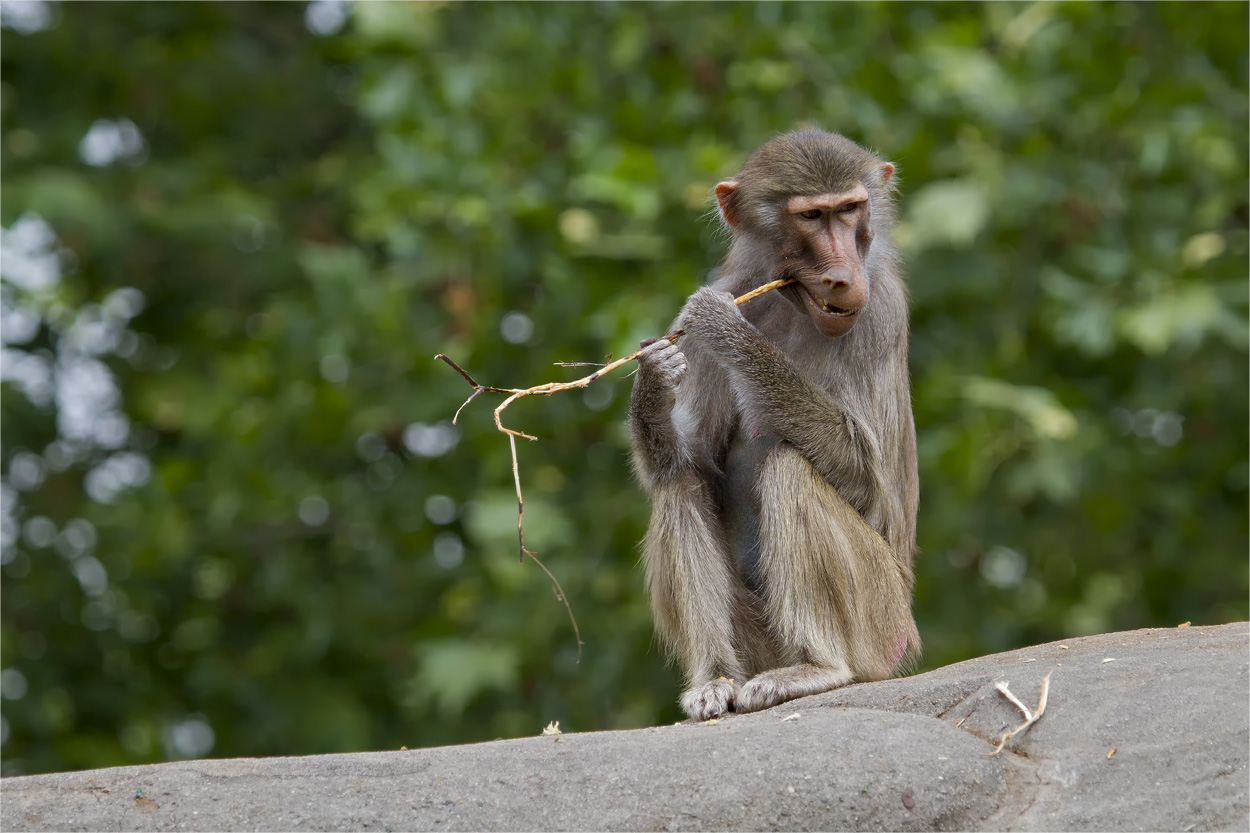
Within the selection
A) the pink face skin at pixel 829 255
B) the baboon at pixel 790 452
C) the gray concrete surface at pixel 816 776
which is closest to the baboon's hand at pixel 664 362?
the baboon at pixel 790 452

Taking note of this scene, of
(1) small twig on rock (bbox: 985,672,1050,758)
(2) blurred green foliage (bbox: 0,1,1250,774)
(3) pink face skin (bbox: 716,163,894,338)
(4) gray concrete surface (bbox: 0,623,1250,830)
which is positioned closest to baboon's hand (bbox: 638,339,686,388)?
(3) pink face skin (bbox: 716,163,894,338)

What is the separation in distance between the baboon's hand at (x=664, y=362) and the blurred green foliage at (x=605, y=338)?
8.82ft

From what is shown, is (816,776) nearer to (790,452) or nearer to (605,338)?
(790,452)

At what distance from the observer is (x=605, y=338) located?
967 centimetres

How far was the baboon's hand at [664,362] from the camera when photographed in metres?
6.62

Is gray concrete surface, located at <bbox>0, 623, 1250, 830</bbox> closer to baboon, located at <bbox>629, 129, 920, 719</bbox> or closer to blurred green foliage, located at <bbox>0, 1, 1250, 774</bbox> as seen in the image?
baboon, located at <bbox>629, 129, 920, 719</bbox>

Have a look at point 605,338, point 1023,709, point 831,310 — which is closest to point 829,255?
point 831,310

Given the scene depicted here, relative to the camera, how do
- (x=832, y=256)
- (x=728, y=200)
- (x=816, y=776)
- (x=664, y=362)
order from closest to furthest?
(x=816, y=776) < (x=832, y=256) < (x=664, y=362) < (x=728, y=200)

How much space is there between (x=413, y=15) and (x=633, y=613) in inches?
202

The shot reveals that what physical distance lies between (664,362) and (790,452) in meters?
0.75

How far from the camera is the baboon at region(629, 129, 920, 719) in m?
6.43

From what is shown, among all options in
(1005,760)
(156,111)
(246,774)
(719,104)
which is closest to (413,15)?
(719,104)

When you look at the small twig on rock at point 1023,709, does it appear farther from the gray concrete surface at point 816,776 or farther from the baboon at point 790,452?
the baboon at point 790,452

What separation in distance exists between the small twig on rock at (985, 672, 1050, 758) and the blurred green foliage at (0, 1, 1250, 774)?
4077 millimetres
